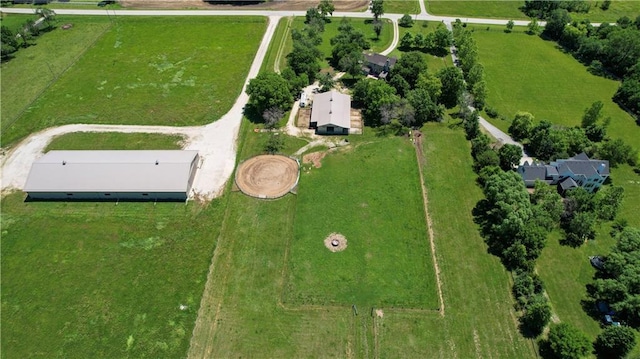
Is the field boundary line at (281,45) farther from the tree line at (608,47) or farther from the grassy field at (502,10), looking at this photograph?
the tree line at (608,47)

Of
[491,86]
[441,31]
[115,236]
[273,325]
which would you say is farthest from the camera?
[441,31]

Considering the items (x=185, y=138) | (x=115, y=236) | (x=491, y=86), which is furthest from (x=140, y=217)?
(x=491, y=86)

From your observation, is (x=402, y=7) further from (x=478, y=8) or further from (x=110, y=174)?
(x=110, y=174)

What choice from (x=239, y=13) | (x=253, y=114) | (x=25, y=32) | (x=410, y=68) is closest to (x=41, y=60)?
(x=25, y=32)

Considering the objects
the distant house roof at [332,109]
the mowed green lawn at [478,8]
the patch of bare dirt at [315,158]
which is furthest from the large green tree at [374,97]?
the mowed green lawn at [478,8]

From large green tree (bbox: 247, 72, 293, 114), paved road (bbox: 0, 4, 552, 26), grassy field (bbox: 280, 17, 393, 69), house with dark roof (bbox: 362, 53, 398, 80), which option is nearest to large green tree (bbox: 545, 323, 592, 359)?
large green tree (bbox: 247, 72, 293, 114)

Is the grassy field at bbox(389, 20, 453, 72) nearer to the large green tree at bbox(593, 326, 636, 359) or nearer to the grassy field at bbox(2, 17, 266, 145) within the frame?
the grassy field at bbox(2, 17, 266, 145)

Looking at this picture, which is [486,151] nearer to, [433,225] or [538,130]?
[538,130]
